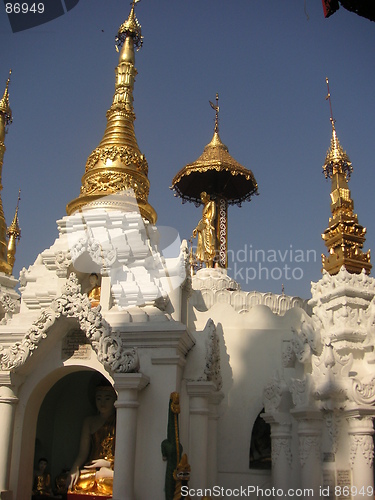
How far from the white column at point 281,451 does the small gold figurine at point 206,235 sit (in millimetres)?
7853

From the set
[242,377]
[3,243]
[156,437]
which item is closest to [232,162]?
[3,243]

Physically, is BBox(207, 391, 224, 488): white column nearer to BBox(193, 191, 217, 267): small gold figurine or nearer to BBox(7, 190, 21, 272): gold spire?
BBox(193, 191, 217, 267): small gold figurine

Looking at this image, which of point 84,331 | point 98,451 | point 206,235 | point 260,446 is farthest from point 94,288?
point 206,235

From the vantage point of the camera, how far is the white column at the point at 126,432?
8.21m

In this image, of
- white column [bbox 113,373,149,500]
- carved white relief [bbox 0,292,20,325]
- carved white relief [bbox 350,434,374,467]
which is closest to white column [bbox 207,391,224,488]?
white column [bbox 113,373,149,500]

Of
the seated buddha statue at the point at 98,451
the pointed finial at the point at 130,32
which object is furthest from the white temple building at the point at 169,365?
the pointed finial at the point at 130,32

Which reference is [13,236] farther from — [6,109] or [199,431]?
[199,431]

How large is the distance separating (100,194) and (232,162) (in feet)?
29.7

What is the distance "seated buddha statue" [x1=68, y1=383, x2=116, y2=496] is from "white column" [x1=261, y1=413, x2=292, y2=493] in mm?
2900

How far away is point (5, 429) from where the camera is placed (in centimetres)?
889

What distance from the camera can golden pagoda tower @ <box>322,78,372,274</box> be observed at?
11719mm

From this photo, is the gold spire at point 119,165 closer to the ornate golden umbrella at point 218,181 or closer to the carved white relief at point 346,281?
the carved white relief at point 346,281

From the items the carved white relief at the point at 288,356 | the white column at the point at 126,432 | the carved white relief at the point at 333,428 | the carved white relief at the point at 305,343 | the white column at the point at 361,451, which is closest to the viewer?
the white column at the point at 126,432

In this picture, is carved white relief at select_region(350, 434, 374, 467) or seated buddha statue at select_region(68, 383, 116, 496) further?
seated buddha statue at select_region(68, 383, 116, 496)
